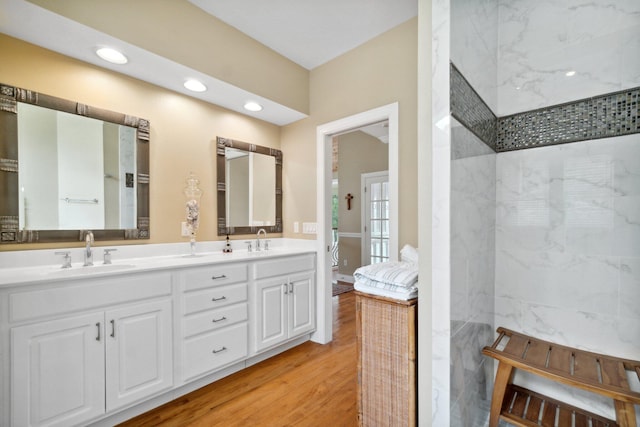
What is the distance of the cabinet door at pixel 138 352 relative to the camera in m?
1.58

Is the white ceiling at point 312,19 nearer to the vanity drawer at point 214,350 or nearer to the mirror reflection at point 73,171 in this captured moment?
the mirror reflection at point 73,171

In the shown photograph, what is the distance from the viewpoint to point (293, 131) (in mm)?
3152

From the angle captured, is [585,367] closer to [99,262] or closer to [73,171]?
[99,262]

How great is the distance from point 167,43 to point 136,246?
151cm

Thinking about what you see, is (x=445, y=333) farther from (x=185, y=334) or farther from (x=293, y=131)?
(x=293, y=131)

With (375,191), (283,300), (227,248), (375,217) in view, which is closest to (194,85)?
(227,248)

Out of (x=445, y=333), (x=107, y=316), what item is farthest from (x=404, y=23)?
(x=107, y=316)

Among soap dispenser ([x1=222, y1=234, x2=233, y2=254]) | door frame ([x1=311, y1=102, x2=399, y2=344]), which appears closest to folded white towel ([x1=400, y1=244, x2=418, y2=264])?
door frame ([x1=311, y1=102, x2=399, y2=344])

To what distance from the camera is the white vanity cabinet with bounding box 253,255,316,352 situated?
233cm

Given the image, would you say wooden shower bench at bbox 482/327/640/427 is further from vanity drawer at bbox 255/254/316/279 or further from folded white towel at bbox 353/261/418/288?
vanity drawer at bbox 255/254/316/279

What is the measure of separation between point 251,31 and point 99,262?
2.22 m

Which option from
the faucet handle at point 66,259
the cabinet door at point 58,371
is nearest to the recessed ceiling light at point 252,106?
the faucet handle at point 66,259

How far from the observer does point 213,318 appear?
2.03 m

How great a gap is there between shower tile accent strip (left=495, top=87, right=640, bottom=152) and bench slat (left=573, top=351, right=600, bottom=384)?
1.13 metres
